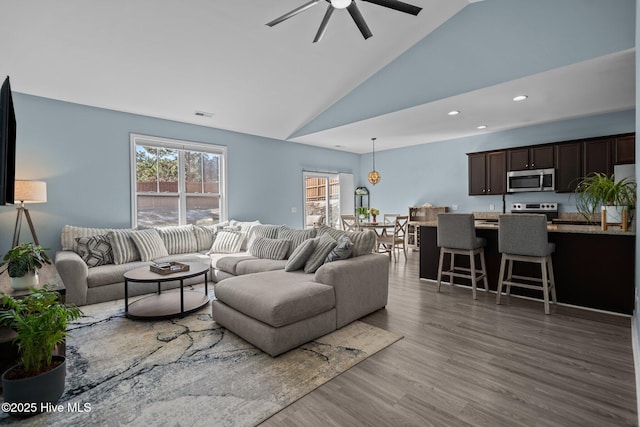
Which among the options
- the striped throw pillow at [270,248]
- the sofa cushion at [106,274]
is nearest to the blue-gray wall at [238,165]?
the sofa cushion at [106,274]

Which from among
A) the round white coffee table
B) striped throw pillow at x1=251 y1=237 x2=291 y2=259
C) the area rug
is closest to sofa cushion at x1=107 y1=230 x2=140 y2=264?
the round white coffee table

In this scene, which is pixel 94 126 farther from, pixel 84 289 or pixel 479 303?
pixel 479 303

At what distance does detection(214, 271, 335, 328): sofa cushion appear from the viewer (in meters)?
2.43

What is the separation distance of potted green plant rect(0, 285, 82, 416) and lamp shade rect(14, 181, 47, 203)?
2472mm

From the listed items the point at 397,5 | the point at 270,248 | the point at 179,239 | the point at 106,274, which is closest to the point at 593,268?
the point at 397,5

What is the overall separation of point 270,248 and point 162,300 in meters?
1.41

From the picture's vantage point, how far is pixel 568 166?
5438mm

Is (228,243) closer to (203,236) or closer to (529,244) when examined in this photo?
(203,236)

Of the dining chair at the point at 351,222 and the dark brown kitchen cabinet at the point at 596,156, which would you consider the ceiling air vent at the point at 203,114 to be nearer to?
the dining chair at the point at 351,222

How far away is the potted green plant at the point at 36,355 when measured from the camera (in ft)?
5.66

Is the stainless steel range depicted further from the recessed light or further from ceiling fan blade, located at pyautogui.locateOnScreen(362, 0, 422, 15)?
the recessed light

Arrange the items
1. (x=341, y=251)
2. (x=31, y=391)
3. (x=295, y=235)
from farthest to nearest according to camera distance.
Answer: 1. (x=295, y=235)
2. (x=341, y=251)
3. (x=31, y=391)

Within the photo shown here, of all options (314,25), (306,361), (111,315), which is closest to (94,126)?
(111,315)

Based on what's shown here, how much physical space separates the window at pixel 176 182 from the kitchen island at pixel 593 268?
Result: 500 cm
